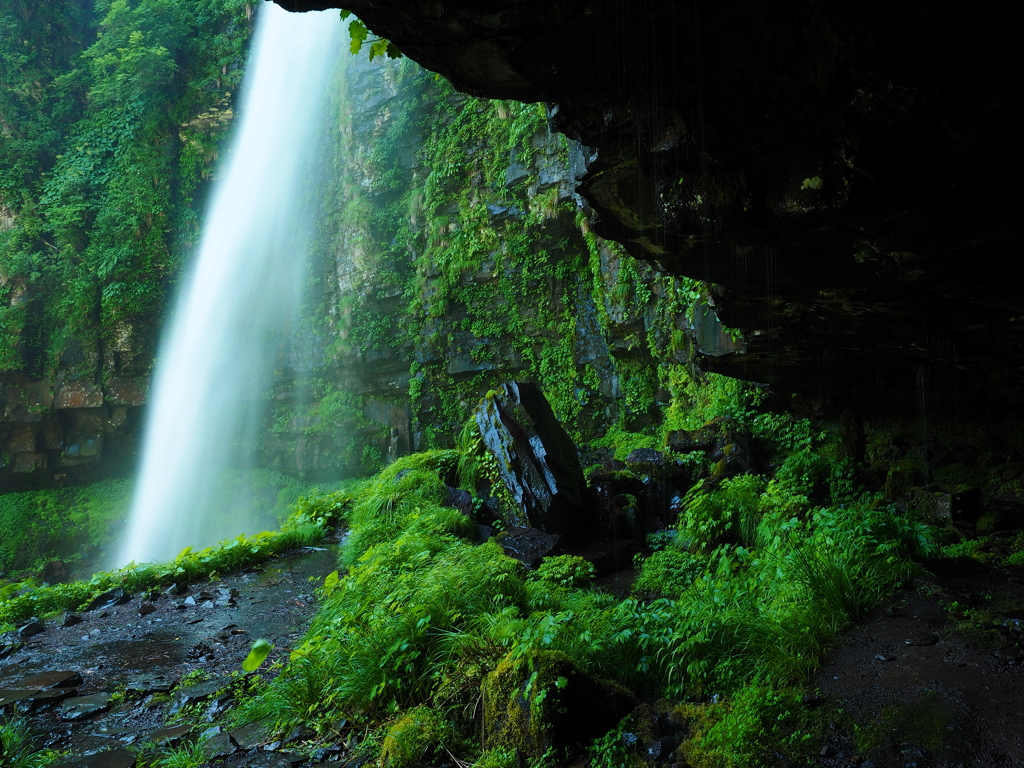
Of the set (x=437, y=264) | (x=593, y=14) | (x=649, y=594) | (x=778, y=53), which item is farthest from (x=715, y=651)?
(x=437, y=264)

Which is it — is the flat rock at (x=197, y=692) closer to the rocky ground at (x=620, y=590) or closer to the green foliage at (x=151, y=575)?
the rocky ground at (x=620, y=590)

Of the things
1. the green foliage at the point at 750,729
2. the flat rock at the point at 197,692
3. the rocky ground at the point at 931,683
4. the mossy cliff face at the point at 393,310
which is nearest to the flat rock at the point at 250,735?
the flat rock at the point at 197,692

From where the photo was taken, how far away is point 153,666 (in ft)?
17.6

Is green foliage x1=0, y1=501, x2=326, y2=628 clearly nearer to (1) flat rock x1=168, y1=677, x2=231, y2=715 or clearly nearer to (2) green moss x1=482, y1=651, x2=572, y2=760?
(1) flat rock x1=168, y1=677, x2=231, y2=715

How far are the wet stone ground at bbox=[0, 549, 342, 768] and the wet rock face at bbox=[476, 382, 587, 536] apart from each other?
2.86m

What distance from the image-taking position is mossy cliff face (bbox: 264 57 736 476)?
13773 millimetres

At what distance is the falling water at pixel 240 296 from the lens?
1811 cm

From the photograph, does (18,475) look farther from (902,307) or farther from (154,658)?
(902,307)

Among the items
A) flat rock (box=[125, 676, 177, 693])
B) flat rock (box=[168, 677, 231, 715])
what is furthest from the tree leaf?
flat rock (box=[125, 676, 177, 693])

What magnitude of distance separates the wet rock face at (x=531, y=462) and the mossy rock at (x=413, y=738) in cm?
408

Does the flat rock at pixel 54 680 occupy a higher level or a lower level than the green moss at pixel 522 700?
lower

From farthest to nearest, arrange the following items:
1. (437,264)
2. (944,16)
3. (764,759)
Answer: (437,264), (764,759), (944,16)

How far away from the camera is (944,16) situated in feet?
8.70

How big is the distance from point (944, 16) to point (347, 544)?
825 cm
